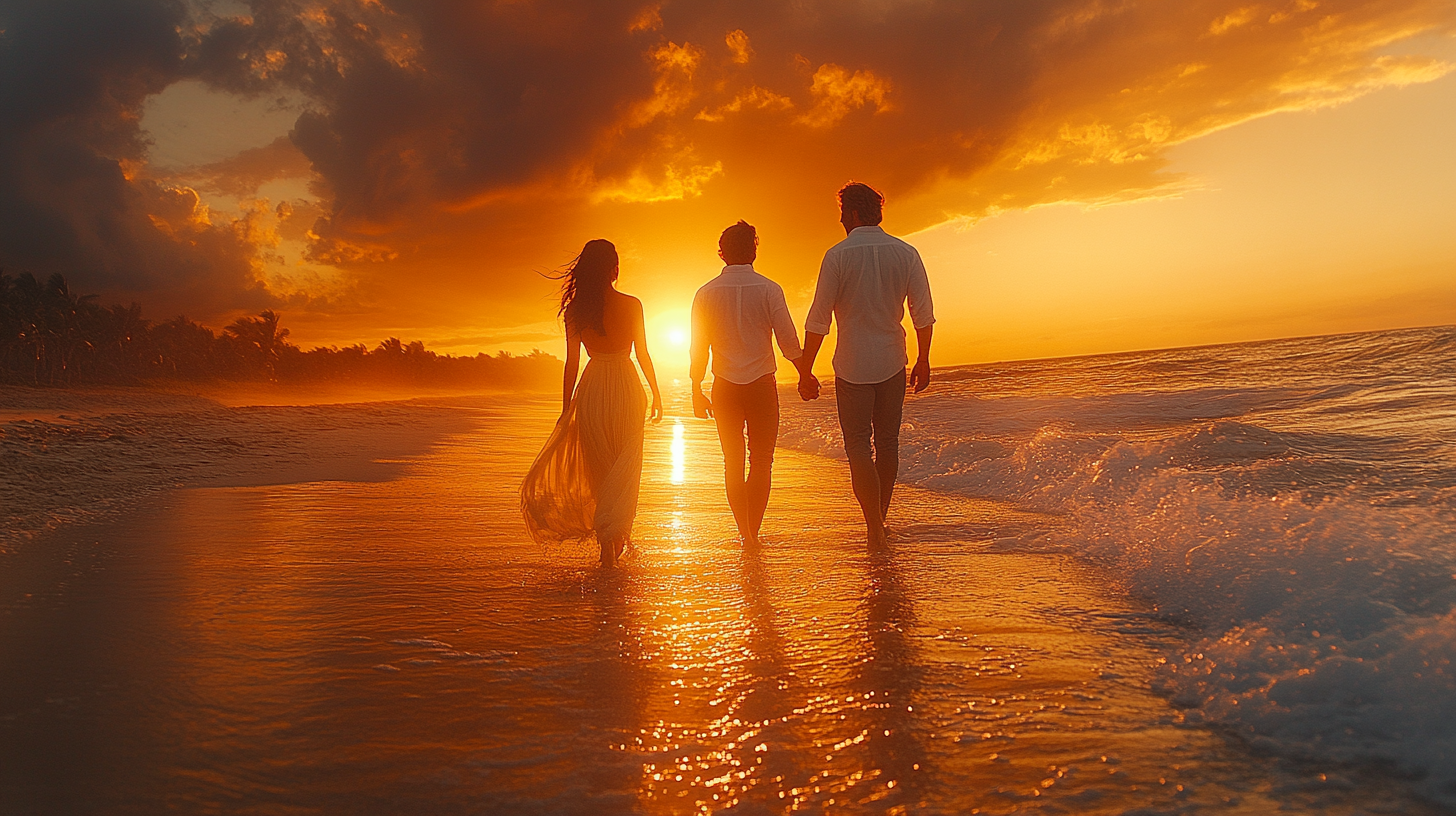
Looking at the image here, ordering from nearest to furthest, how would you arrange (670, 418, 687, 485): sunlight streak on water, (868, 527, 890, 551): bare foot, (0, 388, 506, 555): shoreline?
(868, 527, 890, 551): bare foot
(0, 388, 506, 555): shoreline
(670, 418, 687, 485): sunlight streak on water

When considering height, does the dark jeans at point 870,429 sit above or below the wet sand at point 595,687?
above

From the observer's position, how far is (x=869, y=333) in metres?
5.46

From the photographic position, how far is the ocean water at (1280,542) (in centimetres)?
258

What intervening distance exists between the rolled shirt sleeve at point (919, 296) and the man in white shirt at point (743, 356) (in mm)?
841

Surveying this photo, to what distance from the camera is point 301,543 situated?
5.59 meters

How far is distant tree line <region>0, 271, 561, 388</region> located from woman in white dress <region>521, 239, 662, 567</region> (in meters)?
85.5

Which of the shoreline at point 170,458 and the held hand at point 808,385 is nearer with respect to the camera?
the held hand at point 808,385

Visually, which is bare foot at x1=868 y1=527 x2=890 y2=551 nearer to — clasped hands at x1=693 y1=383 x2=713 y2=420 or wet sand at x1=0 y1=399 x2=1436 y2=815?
wet sand at x1=0 y1=399 x2=1436 y2=815

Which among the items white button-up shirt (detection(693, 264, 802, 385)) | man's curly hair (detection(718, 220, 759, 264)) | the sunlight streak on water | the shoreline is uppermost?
man's curly hair (detection(718, 220, 759, 264))

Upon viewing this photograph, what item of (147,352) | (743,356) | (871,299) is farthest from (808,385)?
(147,352)

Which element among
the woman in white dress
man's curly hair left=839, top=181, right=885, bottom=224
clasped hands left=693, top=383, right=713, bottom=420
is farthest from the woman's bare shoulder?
man's curly hair left=839, top=181, right=885, bottom=224

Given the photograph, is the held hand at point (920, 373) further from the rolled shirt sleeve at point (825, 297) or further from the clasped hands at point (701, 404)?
the clasped hands at point (701, 404)

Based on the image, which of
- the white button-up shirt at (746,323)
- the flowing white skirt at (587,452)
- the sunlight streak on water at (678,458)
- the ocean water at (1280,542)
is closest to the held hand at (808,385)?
the white button-up shirt at (746,323)

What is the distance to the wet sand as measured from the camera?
2121 mm
